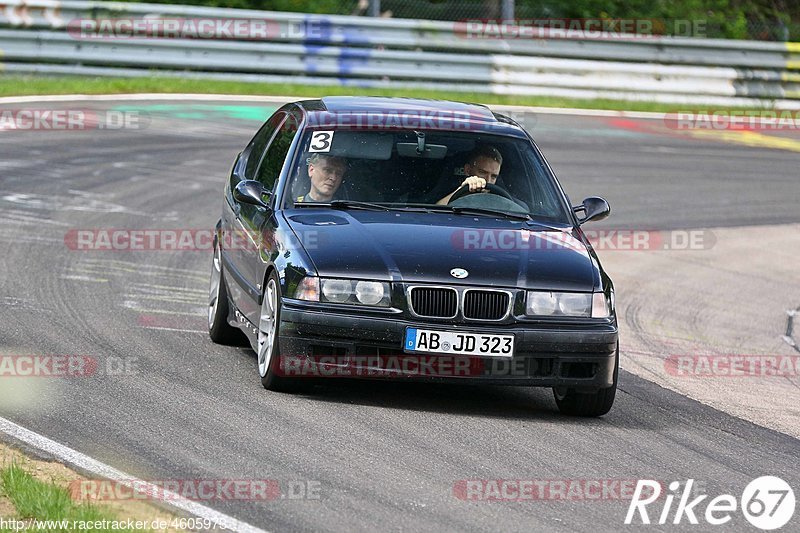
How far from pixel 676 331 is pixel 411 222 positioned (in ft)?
12.7

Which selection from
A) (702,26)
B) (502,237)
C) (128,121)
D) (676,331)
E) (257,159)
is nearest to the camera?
(502,237)

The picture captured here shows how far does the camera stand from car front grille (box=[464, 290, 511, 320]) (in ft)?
25.0

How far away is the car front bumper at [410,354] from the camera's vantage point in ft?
24.7

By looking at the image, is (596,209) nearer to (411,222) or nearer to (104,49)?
(411,222)

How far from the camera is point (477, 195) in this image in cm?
878

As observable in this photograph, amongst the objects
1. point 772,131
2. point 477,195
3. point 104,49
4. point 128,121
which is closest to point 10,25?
point 104,49

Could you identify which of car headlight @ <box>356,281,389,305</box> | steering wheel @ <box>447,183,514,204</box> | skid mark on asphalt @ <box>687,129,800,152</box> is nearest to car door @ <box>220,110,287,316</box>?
car headlight @ <box>356,281,389,305</box>

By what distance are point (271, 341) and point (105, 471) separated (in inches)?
71.3

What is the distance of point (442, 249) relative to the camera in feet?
25.9

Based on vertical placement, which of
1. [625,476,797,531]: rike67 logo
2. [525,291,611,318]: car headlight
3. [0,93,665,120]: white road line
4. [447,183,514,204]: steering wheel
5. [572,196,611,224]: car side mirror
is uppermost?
[447,183,514,204]: steering wheel

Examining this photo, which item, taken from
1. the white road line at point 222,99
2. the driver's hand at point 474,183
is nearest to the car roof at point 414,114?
the driver's hand at point 474,183

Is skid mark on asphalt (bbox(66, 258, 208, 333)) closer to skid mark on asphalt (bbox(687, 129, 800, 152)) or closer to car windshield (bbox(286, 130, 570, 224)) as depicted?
Result: car windshield (bbox(286, 130, 570, 224))

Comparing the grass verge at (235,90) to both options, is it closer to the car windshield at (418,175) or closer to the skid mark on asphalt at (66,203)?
the skid mark on asphalt at (66,203)

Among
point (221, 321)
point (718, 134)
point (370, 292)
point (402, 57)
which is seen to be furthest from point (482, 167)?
point (718, 134)
